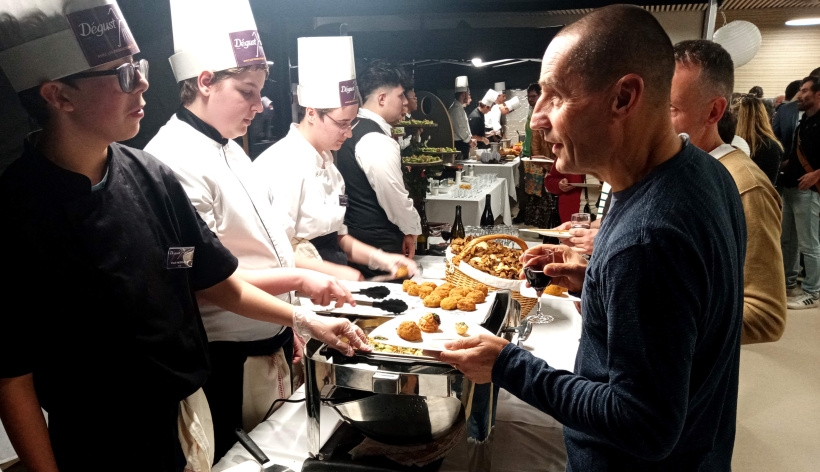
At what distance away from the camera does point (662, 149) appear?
0.79m

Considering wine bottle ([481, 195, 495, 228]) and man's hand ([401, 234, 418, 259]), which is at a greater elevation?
man's hand ([401, 234, 418, 259])

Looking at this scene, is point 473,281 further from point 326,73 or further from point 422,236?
point 422,236

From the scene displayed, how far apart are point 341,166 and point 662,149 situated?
228 cm

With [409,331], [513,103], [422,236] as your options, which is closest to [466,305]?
[409,331]

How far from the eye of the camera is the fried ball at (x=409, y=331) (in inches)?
47.4

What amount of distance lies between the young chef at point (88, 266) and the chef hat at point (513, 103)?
25.9ft

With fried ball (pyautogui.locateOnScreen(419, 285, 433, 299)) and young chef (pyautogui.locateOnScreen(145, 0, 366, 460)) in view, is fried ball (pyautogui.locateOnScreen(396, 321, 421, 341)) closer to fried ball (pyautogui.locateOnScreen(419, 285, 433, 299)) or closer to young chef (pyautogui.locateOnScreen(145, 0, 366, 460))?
young chef (pyautogui.locateOnScreen(145, 0, 366, 460))

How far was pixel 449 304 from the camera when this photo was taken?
1.50 metres

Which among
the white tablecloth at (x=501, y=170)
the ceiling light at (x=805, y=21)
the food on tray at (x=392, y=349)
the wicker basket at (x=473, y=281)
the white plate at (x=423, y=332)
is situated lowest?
the white tablecloth at (x=501, y=170)

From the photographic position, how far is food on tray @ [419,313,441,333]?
1254 millimetres

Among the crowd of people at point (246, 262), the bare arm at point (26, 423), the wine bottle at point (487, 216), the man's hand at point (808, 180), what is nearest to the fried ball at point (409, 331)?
the crowd of people at point (246, 262)

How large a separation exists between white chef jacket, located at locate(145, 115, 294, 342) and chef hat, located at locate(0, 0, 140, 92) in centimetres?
49

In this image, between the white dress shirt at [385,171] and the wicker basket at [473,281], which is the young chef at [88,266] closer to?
the wicker basket at [473,281]

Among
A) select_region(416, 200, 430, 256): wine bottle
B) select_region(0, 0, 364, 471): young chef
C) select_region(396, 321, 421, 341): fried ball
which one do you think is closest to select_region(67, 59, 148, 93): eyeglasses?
select_region(0, 0, 364, 471): young chef
